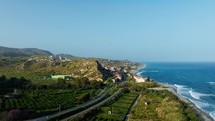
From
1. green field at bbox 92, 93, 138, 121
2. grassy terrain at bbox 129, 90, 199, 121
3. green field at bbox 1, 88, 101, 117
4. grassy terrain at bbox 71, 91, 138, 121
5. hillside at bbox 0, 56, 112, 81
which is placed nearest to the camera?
grassy terrain at bbox 129, 90, 199, 121

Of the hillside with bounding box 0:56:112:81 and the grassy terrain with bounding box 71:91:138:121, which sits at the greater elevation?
the hillside with bounding box 0:56:112:81

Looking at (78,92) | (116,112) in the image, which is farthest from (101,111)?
(78,92)

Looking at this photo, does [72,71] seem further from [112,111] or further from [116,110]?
[112,111]

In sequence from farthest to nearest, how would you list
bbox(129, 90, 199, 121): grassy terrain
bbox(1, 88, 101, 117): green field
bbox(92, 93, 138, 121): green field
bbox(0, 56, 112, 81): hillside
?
bbox(0, 56, 112, 81): hillside < bbox(1, 88, 101, 117): green field < bbox(92, 93, 138, 121): green field < bbox(129, 90, 199, 121): grassy terrain

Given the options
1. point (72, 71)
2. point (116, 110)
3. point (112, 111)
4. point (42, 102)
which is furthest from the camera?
point (72, 71)

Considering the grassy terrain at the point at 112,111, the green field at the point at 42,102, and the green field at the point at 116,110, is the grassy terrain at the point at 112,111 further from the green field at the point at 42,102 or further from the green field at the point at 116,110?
the green field at the point at 42,102

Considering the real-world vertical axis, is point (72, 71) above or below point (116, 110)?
above

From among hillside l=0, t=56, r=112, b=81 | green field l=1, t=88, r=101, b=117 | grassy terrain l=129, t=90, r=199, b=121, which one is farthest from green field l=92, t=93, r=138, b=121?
hillside l=0, t=56, r=112, b=81

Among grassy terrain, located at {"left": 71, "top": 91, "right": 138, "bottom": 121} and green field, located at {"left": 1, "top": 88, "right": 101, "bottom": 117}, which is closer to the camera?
grassy terrain, located at {"left": 71, "top": 91, "right": 138, "bottom": 121}

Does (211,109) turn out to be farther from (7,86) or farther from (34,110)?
(7,86)

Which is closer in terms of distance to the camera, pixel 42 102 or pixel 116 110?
pixel 116 110

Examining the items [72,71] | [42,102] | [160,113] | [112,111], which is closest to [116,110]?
[112,111]

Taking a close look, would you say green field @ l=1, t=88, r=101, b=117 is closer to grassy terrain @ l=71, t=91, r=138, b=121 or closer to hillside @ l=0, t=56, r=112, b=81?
grassy terrain @ l=71, t=91, r=138, b=121
